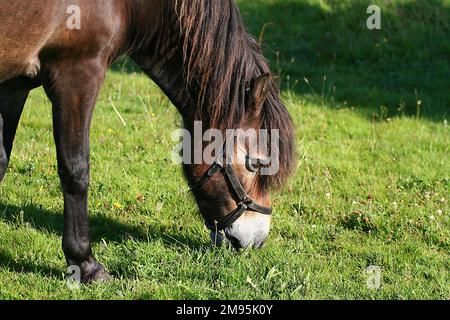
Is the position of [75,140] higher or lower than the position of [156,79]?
lower

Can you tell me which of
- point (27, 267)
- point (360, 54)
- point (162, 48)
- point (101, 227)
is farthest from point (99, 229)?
point (360, 54)

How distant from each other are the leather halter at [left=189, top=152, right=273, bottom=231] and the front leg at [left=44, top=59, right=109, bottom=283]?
75 cm

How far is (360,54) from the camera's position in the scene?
419 inches

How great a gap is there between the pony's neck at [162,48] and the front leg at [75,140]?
1.30 feet

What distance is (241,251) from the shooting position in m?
5.03

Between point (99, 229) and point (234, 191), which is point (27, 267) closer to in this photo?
point (99, 229)

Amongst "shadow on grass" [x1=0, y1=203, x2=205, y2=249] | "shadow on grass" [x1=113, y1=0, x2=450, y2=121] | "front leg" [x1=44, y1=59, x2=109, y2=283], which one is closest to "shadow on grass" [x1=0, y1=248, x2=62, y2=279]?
"front leg" [x1=44, y1=59, x2=109, y2=283]

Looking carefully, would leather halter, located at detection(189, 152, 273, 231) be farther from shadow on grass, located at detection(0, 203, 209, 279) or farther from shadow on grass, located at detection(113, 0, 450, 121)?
shadow on grass, located at detection(113, 0, 450, 121)

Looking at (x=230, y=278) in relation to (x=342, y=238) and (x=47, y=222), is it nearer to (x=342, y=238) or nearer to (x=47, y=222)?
(x=342, y=238)

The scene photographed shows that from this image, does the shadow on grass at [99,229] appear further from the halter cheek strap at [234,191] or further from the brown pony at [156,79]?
the brown pony at [156,79]

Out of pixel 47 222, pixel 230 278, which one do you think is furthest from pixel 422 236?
pixel 47 222
